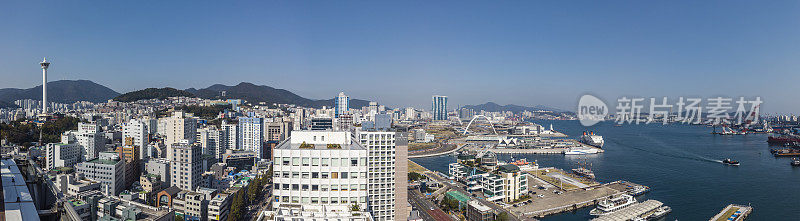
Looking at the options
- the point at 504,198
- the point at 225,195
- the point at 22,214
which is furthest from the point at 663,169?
the point at 22,214

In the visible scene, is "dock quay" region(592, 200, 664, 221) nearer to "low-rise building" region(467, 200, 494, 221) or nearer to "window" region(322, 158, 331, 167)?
"low-rise building" region(467, 200, 494, 221)

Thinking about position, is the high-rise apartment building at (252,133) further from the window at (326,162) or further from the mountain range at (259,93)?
the mountain range at (259,93)

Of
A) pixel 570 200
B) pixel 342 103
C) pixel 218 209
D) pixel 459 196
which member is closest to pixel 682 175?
pixel 570 200

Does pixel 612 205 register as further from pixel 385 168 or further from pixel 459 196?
pixel 385 168

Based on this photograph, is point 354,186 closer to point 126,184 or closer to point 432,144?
point 126,184

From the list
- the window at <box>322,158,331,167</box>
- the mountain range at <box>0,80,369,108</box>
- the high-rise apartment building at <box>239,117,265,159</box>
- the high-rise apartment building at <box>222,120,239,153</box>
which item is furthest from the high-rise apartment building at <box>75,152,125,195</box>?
the mountain range at <box>0,80,369,108</box>

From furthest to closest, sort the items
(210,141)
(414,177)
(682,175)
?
(210,141) < (682,175) < (414,177)
